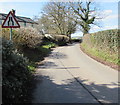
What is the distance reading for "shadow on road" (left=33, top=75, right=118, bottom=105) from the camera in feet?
12.8

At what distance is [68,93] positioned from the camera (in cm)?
439

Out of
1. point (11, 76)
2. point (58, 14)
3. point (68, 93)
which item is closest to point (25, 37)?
point (68, 93)

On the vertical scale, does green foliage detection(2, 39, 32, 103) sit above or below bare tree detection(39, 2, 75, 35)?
below

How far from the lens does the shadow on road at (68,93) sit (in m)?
3.91

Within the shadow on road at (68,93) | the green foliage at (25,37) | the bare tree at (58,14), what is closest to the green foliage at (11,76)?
the shadow on road at (68,93)

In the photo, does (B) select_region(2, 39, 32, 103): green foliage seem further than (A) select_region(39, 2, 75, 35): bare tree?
No

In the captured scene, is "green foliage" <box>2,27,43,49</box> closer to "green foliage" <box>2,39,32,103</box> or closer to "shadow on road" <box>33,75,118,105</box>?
"shadow on road" <box>33,75,118,105</box>

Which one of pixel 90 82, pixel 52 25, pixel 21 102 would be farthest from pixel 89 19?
pixel 21 102

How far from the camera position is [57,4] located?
116 feet

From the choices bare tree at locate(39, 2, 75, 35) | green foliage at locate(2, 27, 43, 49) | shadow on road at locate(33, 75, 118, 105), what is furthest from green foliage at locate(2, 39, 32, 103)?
bare tree at locate(39, 2, 75, 35)

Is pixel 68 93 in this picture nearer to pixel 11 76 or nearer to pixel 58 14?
pixel 11 76

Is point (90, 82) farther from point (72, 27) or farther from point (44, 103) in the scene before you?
point (72, 27)

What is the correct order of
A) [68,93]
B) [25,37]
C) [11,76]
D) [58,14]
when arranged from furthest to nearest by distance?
1. [58,14]
2. [25,37]
3. [68,93]
4. [11,76]

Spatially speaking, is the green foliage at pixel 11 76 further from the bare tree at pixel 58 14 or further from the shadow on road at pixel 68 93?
the bare tree at pixel 58 14
